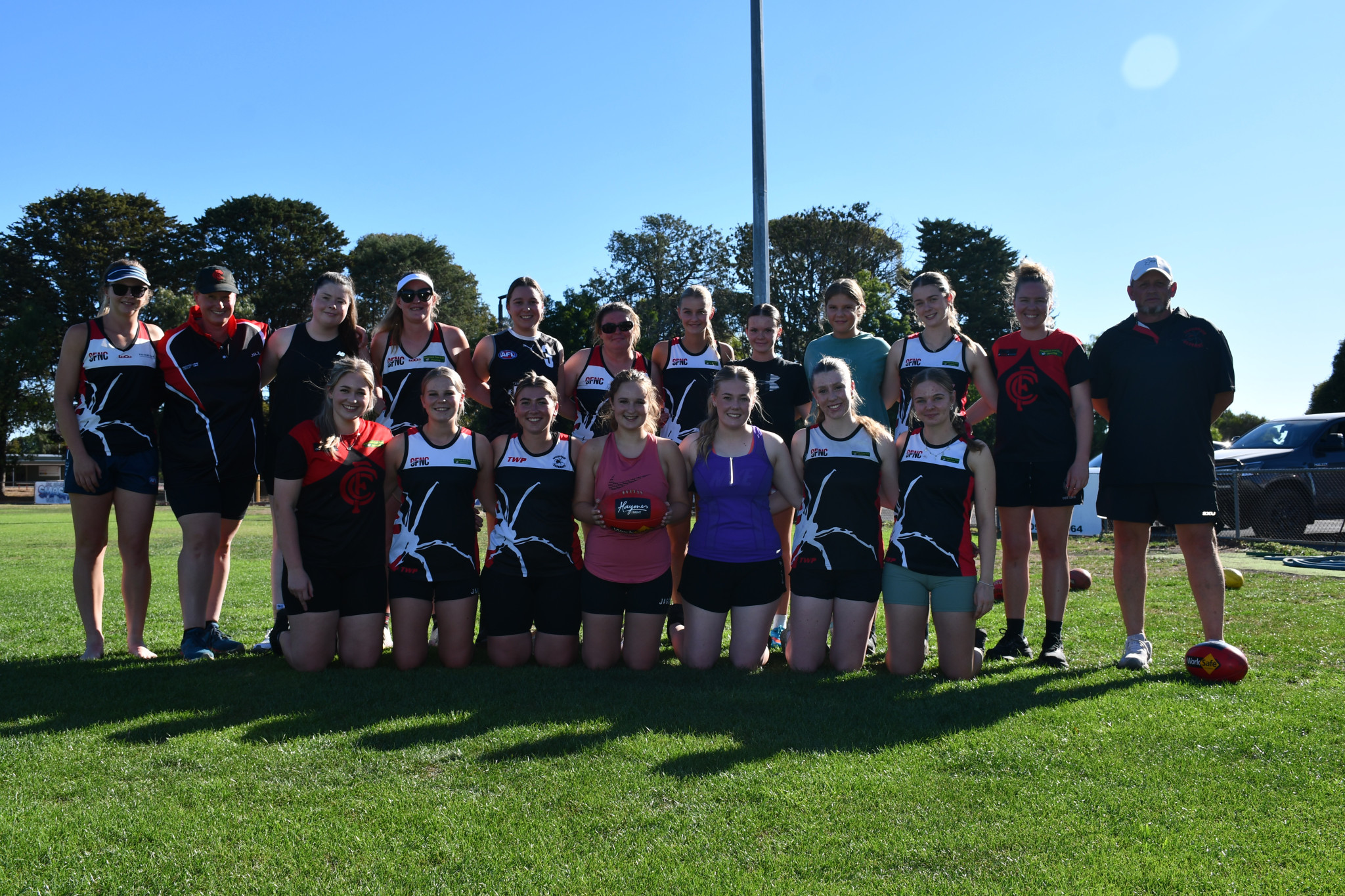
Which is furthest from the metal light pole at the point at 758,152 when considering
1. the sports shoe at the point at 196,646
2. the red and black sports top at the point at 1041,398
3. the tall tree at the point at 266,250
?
the tall tree at the point at 266,250

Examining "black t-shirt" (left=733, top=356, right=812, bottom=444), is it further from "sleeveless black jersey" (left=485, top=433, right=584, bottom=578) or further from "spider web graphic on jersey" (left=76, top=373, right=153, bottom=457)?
"spider web graphic on jersey" (left=76, top=373, right=153, bottom=457)

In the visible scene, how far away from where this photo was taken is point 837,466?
5051 mm

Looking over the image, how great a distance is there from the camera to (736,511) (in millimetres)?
5141

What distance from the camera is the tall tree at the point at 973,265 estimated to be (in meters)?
43.8

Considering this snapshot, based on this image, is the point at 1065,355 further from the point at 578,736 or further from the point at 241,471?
the point at 241,471

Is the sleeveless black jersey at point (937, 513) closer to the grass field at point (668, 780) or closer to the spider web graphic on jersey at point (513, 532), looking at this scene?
the grass field at point (668, 780)

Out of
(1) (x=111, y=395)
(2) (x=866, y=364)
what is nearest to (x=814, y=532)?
(2) (x=866, y=364)

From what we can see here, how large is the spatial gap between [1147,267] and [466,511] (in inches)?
162

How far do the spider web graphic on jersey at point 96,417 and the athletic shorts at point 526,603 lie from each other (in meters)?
2.32

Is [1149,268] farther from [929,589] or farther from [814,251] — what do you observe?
[814,251]

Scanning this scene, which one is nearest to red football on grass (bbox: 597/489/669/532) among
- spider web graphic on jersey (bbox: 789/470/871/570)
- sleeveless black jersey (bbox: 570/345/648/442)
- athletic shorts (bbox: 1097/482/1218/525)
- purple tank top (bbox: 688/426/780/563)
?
purple tank top (bbox: 688/426/780/563)

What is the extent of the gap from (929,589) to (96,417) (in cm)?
483

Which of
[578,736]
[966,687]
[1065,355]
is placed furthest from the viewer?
[1065,355]

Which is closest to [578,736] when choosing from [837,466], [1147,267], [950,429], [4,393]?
[837,466]
